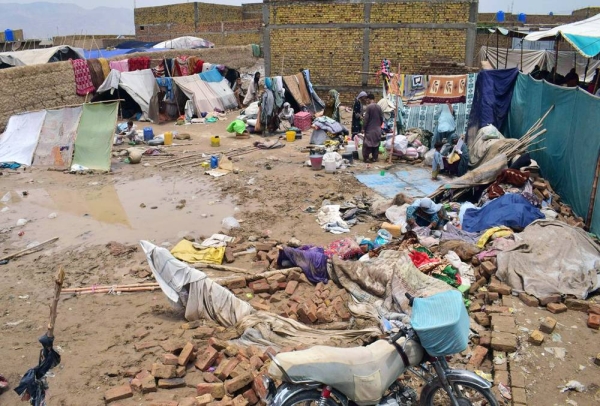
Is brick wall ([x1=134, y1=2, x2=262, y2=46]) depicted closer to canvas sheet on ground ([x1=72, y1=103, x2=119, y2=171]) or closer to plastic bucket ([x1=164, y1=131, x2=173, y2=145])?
plastic bucket ([x1=164, y1=131, x2=173, y2=145])

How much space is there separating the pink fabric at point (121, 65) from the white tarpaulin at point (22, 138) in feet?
22.7

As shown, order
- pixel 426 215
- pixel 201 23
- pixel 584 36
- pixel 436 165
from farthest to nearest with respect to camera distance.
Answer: pixel 201 23 → pixel 436 165 → pixel 584 36 → pixel 426 215

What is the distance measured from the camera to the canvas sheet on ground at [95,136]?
1134 centimetres

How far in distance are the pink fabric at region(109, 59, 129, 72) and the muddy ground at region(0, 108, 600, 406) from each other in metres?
6.49

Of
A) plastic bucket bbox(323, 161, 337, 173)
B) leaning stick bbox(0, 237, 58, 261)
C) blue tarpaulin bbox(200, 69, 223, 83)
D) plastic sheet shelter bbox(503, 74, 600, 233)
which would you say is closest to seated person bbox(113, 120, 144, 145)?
blue tarpaulin bbox(200, 69, 223, 83)

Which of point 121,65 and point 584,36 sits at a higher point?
point 584,36

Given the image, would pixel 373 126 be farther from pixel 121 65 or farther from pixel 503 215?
pixel 121 65

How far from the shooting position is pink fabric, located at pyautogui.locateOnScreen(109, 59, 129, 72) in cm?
1822

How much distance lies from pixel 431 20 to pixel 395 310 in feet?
54.6

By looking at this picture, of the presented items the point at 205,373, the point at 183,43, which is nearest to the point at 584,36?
the point at 205,373

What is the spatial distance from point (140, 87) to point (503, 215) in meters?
14.3

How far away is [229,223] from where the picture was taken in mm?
8008

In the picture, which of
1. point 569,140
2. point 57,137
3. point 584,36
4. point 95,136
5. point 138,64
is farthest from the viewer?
point 138,64

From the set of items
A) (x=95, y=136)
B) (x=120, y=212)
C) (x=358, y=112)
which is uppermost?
(x=358, y=112)
